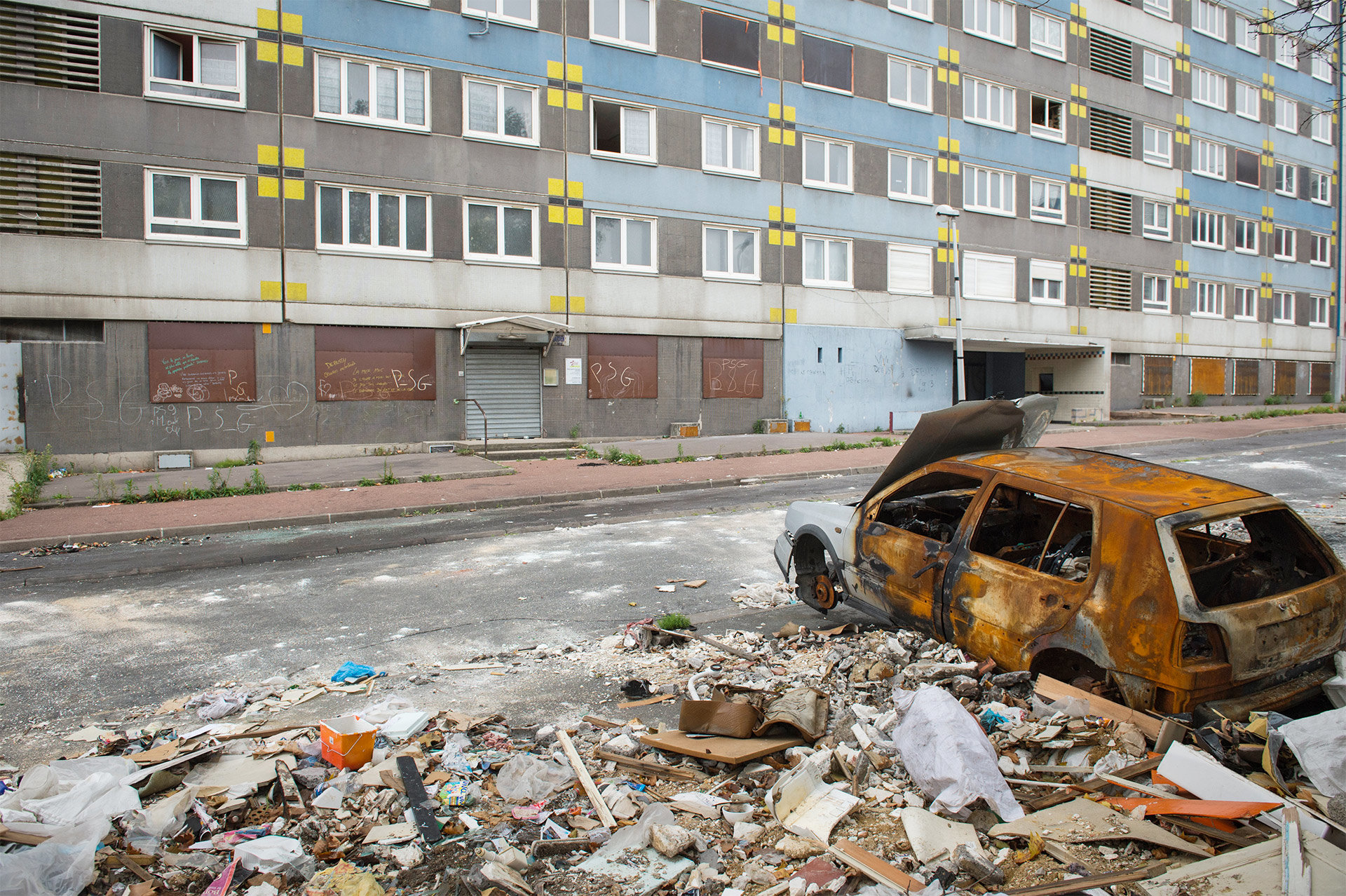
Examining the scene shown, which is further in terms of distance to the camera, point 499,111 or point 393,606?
point 499,111

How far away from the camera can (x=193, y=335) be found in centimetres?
1834

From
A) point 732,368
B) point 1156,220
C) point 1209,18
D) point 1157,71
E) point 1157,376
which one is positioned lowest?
point 732,368

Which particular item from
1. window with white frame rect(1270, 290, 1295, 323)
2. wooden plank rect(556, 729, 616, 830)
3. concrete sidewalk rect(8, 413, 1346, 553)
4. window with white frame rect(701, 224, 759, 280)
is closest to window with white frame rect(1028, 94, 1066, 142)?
concrete sidewalk rect(8, 413, 1346, 553)

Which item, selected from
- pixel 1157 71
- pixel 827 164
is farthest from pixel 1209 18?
pixel 827 164

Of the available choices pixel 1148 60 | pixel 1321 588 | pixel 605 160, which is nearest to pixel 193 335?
pixel 605 160

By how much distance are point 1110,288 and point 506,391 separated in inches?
996

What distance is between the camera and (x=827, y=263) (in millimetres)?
26234

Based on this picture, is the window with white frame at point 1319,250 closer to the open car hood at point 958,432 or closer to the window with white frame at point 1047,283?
the window with white frame at point 1047,283

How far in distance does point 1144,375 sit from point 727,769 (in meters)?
36.0

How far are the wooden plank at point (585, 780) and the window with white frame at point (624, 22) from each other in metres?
22.2

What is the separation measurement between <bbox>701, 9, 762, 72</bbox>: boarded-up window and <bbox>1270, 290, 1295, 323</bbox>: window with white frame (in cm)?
3018

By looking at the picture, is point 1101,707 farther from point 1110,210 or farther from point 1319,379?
point 1319,379

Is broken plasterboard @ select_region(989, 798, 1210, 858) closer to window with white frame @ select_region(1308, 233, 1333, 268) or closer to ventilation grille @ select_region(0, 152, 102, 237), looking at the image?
ventilation grille @ select_region(0, 152, 102, 237)

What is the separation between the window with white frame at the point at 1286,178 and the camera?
39.4 m
